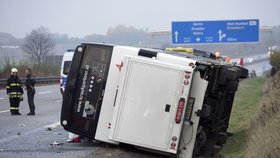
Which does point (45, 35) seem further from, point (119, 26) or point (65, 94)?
point (65, 94)

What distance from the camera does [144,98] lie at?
862cm

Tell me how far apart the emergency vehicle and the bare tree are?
47.0 metres

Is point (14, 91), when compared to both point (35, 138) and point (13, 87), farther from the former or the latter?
point (35, 138)

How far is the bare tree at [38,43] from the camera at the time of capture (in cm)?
5706

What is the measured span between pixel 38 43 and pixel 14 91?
43.2 meters

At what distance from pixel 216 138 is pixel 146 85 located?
2335 mm

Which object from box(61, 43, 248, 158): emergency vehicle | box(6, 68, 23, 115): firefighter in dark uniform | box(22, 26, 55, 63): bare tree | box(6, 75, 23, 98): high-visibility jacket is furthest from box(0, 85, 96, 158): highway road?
box(22, 26, 55, 63): bare tree

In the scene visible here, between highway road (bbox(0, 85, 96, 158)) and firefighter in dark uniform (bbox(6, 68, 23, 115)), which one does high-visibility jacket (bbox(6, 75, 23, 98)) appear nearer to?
firefighter in dark uniform (bbox(6, 68, 23, 115))

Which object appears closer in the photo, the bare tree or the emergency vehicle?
the emergency vehicle

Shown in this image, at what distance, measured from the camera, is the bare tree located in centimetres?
5706

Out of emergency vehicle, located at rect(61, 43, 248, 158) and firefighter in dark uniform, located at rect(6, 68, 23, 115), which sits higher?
emergency vehicle, located at rect(61, 43, 248, 158)

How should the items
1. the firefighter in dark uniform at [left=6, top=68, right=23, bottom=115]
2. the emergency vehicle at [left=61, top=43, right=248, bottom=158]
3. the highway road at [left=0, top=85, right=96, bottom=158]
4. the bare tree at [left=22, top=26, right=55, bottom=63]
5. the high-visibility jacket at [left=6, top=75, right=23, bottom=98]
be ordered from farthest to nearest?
the bare tree at [left=22, top=26, right=55, bottom=63] < the high-visibility jacket at [left=6, top=75, right=23, bottom=98] < the firefighter in dark uniform at [left=6, top=68, right=23, bottom=115] < the highway road at [left=0, top=85, right=96, bottom=158] < the emergency vehicle at [left=61, top=43, right=248, bottom=158]

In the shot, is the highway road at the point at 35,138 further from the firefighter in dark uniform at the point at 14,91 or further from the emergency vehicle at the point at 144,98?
the emergency vehicle at the point at 144,98

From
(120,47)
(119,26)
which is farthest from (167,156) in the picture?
(119,26)
